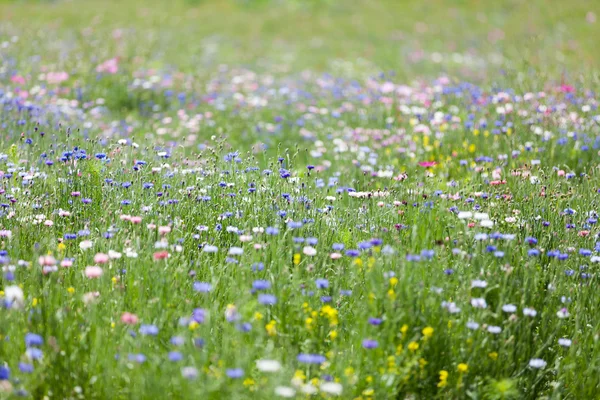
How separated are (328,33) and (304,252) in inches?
630

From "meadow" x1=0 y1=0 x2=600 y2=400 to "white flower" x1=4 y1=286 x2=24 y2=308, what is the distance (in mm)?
33

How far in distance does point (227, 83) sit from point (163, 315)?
743cm

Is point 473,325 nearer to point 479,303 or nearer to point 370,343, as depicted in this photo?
point 479,303

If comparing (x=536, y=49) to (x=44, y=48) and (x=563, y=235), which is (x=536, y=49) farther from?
(x=563, y=235)

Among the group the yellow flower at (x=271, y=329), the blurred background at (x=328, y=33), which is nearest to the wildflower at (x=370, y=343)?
the yellow flower at (x=271, y=329)

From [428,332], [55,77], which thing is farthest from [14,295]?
[55,77]

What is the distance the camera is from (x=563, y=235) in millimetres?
3887

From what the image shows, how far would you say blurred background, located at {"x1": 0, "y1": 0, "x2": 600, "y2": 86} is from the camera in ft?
36.5

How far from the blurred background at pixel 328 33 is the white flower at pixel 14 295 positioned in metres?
6.91

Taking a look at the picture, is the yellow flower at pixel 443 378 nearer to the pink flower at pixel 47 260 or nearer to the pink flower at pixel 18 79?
the pink flower at pixel 47 260

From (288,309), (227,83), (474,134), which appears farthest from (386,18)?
(288,309)

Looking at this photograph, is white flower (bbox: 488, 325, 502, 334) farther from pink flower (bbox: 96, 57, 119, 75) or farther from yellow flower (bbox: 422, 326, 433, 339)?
pink flower (bbox: 96, 57, 119, 75)

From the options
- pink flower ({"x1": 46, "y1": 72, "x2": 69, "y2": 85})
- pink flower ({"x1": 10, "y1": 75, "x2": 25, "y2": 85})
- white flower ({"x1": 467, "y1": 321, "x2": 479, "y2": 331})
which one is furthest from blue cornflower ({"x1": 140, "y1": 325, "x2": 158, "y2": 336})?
pink flower ({"x1": 46, "y1": 72, "x2": 69, "y2": 85})

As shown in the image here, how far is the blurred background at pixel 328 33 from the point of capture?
1112 centimetres
